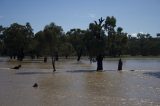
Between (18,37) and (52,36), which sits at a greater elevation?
(18,37)

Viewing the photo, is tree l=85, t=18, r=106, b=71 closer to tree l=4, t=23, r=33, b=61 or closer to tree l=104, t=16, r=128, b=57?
tree l=104, t=16, r=128, b=57

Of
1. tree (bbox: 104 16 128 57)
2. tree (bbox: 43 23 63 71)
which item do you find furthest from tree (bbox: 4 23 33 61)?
tree (bbox: 104 16 128 57)

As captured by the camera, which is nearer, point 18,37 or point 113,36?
point 113,36

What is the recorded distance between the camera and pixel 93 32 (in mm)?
57656

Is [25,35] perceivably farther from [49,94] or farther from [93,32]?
[49,94]

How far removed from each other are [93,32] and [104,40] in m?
2.15

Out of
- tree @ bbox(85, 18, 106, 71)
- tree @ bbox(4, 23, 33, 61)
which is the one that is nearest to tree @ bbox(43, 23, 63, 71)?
tree @ bbox(85, 18, 106, 71)

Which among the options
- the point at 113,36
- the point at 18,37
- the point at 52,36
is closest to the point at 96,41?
the point at 113,36

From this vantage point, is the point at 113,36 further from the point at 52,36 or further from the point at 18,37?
the point at 18,37

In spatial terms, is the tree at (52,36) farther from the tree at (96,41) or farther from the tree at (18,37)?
the tree at (18,37)

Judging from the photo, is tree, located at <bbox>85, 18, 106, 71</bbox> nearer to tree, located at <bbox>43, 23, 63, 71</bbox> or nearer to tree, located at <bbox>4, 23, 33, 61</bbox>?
tree, located at <bbox>43, 23, 63, 71</bbox>

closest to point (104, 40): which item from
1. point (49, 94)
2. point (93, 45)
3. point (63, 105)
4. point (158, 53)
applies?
point (93, 45)

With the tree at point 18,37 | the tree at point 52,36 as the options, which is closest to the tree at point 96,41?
the tree at point 52,36

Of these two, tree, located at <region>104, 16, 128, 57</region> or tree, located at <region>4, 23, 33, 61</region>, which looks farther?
Result: tree, located at <region>4, 23, 33, 61</region>
